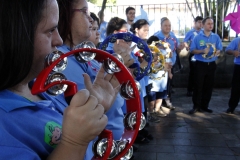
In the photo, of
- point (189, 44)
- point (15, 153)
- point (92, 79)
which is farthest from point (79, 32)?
point (189, 44)

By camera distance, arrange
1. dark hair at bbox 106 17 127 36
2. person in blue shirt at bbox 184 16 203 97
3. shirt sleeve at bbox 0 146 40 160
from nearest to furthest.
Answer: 1. shirt sleeve at bbox 0 146 40 160
2. dark hair at bbox 106 17 127 36
3. person in blue shirt at bbox 184 16 203 97

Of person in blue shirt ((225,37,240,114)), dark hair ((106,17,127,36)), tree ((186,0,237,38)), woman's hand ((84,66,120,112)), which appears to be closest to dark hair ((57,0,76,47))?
woman's hand ((84,66,120,112))

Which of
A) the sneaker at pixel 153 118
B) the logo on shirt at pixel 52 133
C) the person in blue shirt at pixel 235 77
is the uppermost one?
A: the logo on shirt at pixel 52 133

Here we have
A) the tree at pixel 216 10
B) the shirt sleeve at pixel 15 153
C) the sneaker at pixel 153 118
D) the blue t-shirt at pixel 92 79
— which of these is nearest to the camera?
the shirt sleeve at pixel 15 153

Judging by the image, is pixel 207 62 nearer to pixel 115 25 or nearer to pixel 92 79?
pixel 115 25

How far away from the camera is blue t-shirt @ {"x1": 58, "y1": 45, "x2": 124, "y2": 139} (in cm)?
159

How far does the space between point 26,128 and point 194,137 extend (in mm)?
4409

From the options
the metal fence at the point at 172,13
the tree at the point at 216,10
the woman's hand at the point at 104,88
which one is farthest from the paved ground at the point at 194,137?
the metal fence at the point at 172,13

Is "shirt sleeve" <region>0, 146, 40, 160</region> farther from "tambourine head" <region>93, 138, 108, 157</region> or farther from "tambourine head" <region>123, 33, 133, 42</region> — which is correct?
"tambourine head" <region>123, 33, 133, 42</region>

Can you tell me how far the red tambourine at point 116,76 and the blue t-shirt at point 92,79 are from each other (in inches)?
15.3

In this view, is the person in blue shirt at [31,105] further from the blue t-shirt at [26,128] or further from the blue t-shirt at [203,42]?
the blue t-shirt at [203,42]

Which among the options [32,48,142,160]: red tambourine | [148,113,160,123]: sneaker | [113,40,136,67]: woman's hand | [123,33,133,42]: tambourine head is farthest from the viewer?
[148,113,160,123]: sneaker

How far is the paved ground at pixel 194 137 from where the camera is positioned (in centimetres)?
430

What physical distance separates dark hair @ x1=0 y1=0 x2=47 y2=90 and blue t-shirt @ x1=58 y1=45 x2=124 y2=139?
23.8 inches
